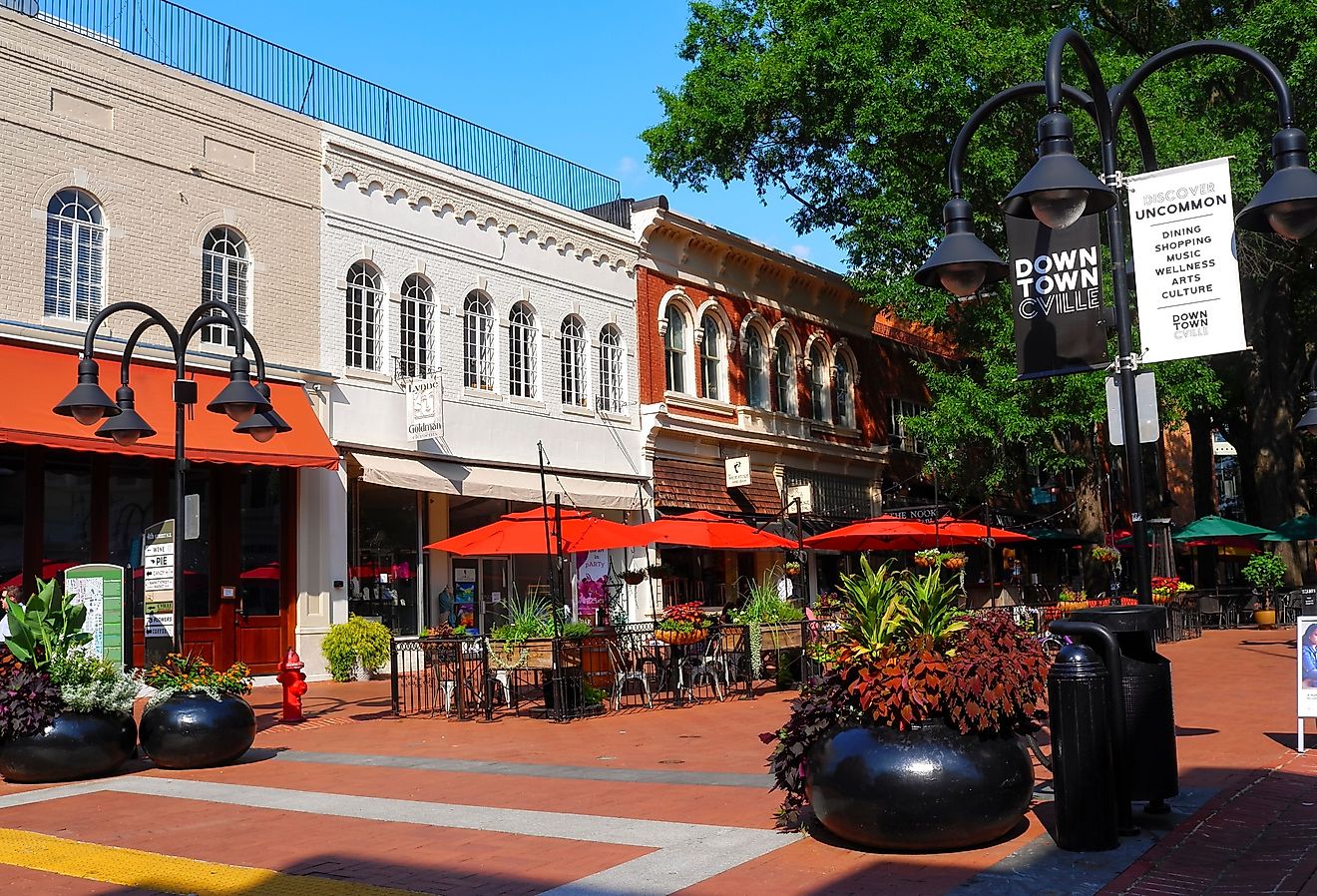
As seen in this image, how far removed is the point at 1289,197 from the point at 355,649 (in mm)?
16082

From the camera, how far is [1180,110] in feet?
73.6

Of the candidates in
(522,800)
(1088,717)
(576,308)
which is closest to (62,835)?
(522,800)

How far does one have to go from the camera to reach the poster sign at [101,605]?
1226 centimetres

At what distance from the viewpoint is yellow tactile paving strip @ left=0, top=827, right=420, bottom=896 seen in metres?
6.14

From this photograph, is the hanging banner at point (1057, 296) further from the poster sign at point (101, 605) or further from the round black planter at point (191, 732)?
the poster sign at point (101, 605)

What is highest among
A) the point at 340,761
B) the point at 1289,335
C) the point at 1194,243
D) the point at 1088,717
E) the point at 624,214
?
the point at 624,214

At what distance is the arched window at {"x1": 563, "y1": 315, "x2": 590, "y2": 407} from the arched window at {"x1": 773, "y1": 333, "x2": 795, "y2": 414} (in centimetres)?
659

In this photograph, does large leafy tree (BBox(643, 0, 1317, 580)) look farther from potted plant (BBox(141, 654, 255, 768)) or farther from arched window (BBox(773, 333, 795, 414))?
potted plant (BBox(141, 654, 255, 768))

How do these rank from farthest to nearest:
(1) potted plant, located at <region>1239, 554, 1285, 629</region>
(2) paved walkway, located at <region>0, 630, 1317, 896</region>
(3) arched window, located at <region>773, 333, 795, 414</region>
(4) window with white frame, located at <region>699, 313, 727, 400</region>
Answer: (3) arched window, located at <region>773, 333, 795, 414</region> → (4) window with white frame, located at <region>699, 313, 727, 400</region> → (1) potted plant, located at <region>1239, 554, 1285, 629</region> → (2) paved walkway, located at <region>0, 630, 1317, 896</region>

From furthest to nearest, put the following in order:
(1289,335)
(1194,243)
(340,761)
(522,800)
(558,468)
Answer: (1289,335) < (558,468) < (340,761) < (522,800) < (1194,243)

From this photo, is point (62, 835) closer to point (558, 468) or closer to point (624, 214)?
point (558, 468)

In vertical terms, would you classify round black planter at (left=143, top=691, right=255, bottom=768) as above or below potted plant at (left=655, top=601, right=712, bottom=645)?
below

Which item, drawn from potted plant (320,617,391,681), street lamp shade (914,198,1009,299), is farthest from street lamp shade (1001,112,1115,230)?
potted plant (320,617,391,681)

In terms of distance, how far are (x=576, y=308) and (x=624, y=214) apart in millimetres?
2948
